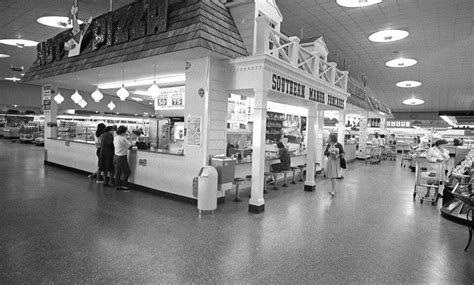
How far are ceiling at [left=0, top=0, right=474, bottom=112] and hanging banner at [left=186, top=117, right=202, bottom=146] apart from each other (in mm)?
4723

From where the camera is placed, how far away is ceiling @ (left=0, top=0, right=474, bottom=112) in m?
8.45

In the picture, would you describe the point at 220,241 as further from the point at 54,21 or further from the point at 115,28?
the point at 54,21

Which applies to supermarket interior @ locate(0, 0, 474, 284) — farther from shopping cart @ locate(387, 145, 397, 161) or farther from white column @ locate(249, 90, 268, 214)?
shopping cart @ locate(387, 145, 397, 161)

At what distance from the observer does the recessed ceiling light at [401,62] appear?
1337cm

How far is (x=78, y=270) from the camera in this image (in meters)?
3.49

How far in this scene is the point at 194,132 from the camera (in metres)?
6.70

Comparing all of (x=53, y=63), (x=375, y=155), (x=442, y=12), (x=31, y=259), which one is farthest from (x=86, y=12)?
(x=375, y=155)

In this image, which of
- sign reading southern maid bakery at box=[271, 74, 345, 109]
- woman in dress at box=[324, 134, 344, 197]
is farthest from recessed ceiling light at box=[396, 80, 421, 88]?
woman in dress at box=[324, 134, 344, 197]

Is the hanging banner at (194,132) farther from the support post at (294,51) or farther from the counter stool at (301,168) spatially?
the counter stool at (301,168)

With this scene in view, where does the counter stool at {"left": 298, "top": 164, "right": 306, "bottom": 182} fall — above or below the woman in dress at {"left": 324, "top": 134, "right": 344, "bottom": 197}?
below

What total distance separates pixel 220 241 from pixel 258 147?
2.45m

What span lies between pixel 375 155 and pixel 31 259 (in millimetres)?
18884

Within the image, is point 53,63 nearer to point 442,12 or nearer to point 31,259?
point 31,259

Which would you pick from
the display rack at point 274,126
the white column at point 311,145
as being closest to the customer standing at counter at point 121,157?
the white column at point 311,145
